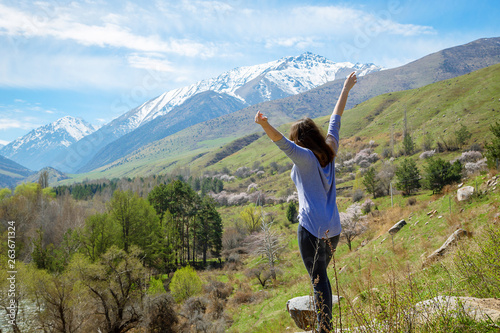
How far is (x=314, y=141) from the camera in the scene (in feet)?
8.46

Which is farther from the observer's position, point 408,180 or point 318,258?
point 408,180

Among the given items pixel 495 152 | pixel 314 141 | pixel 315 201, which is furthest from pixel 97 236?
pixel 495 152

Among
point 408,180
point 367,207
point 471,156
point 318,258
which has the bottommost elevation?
point 367,207

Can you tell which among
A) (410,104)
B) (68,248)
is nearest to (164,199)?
(68,248)

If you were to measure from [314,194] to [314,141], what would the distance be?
20.3 inches

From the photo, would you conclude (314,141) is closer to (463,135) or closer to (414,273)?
(414,273)

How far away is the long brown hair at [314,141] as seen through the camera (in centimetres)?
257

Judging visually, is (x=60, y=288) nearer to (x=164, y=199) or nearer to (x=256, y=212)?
(x=164, y=199)

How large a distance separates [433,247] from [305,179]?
11.6 m

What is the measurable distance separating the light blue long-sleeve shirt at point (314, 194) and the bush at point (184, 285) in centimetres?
2827

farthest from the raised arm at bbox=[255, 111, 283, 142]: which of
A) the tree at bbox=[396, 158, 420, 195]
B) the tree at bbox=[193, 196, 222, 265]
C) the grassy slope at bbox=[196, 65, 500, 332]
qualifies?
the tree at bbox=[193, 196, 222, 265]

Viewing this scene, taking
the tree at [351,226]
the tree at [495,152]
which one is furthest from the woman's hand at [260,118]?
the tree at [351,226]

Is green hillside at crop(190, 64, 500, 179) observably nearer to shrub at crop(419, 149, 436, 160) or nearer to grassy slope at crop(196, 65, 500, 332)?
grassy slope at crop(196, 65, 500, 332)

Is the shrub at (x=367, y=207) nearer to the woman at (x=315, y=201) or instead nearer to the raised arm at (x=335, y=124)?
the raised arm at (x=335, y=124)
